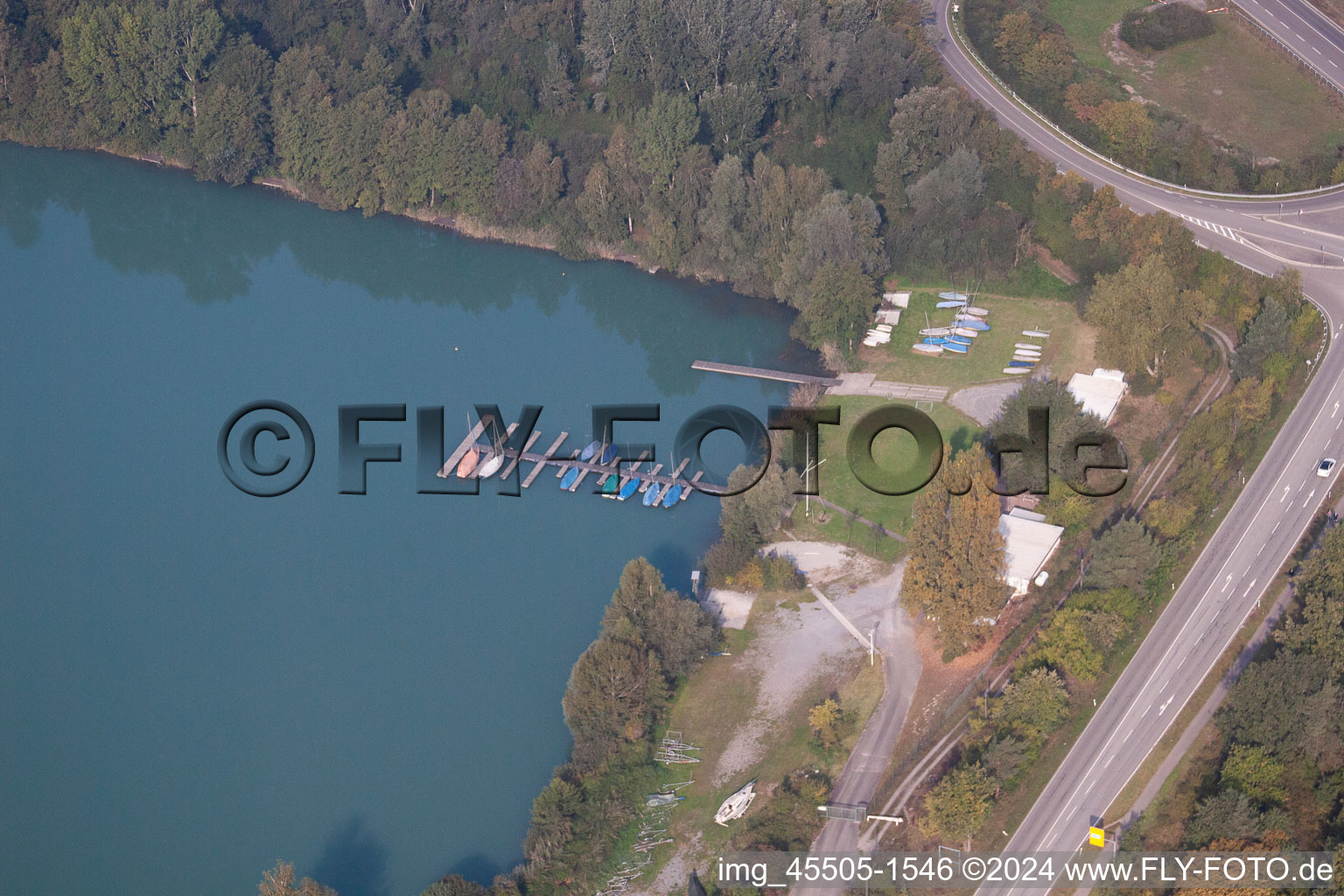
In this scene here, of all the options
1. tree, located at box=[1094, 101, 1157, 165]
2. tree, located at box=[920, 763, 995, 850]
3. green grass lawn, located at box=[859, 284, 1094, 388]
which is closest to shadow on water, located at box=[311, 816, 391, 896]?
tree, located at box=[920, 763, 995, 850]

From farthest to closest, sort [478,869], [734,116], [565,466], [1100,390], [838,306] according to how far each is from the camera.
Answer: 1. [734,116]
2. [838,306]
3. [565,466]
4. [1100,390]
5. [478,869]

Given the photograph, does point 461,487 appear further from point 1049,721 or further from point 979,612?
point 1049,721

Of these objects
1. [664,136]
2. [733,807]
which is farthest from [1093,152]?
[733,807]

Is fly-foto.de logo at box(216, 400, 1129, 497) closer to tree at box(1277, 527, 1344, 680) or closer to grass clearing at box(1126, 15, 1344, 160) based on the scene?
tree at box(1277, 527, 1344, 680)

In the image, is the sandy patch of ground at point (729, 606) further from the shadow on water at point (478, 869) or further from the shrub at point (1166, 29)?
the shrub at point (1166, 29)

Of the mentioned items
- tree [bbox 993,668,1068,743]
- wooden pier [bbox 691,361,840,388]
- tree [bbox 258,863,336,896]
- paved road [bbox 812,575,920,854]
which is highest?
wooden pier [bbox 691,361,840,388]

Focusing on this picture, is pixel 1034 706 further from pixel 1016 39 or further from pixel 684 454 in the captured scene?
pixel 1016 39

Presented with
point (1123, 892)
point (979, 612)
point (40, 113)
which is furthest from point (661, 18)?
point (1123, 892)
